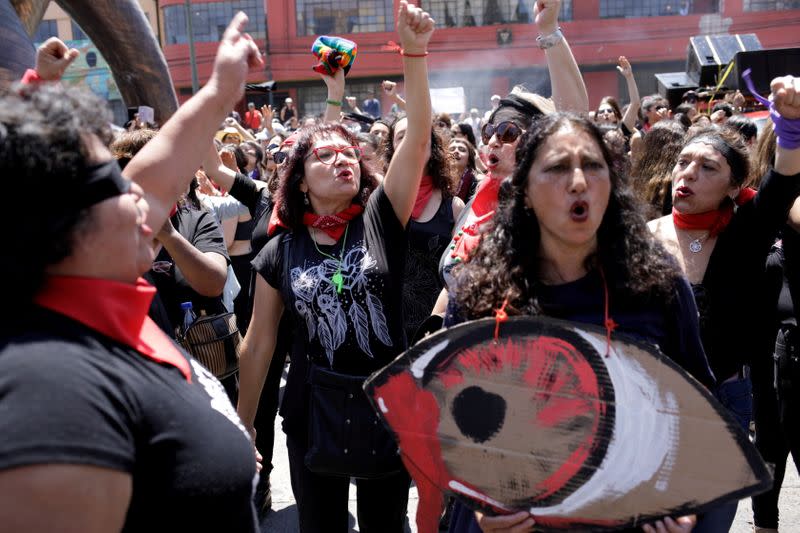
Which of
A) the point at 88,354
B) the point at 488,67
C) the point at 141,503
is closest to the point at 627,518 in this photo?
the point at 141,503

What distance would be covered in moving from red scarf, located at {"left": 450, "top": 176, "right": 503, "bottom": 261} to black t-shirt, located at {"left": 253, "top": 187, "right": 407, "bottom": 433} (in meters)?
0.22

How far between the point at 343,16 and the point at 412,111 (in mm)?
34073

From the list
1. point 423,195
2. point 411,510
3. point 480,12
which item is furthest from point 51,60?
point 480,12

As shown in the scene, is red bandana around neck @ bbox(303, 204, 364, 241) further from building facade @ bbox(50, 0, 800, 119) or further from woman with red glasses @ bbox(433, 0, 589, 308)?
building facade @ bbox(50, 0, 800, 119)

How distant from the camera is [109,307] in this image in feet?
4.23

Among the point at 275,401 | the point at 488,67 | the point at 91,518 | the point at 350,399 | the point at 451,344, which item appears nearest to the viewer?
the point at 91,518

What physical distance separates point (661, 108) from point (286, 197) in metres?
7.15

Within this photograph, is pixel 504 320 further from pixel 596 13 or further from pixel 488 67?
pixel 596 13

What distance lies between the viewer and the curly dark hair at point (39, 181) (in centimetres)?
118

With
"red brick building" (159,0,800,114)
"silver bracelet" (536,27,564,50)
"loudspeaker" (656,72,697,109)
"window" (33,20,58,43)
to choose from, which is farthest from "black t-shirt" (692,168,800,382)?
"window" (33,20,58,43)

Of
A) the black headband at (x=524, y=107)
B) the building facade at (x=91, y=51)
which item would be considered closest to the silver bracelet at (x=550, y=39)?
the black headband at (x=524, y=107)

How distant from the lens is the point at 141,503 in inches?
49.3

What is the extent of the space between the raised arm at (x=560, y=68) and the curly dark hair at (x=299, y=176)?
2.71 ft

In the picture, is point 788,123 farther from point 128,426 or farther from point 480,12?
A: point 480,12
